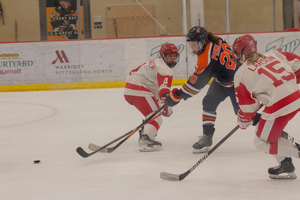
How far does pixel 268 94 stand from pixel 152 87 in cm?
137

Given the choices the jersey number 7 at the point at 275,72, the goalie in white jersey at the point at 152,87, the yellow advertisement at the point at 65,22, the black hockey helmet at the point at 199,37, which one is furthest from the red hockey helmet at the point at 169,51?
the yellow advertisement at the point at 65,22

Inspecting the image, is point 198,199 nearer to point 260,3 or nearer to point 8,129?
point 8,129

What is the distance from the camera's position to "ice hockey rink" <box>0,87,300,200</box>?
8.05 ft

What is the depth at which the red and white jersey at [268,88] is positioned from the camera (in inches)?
93.1

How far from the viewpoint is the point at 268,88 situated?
238cm

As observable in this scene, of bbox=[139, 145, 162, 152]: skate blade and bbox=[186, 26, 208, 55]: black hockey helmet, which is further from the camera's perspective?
bbox=[139, 145, 162, 152]: skate blade

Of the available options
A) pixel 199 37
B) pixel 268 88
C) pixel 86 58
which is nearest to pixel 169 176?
pixel 268 88

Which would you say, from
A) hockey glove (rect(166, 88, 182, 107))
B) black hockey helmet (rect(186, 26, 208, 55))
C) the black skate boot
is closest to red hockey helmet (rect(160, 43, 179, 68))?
black hockey helmet (rect(186, 26, 208, 55))

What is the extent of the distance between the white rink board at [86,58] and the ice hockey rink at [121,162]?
2.51 metres

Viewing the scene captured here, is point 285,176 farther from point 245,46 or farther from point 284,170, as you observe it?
point 245,46

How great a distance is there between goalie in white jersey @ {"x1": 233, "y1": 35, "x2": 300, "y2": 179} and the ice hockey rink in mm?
229

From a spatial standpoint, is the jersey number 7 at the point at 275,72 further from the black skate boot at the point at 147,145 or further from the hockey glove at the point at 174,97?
the black skate boot at the point at 147,145

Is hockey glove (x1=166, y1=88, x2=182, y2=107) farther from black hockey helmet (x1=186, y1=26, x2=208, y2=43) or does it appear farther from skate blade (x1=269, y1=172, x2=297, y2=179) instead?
skate blade (x1=269, y1=172, x2=297, y2=179)

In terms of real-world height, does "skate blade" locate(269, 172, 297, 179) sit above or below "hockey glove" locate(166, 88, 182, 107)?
below
